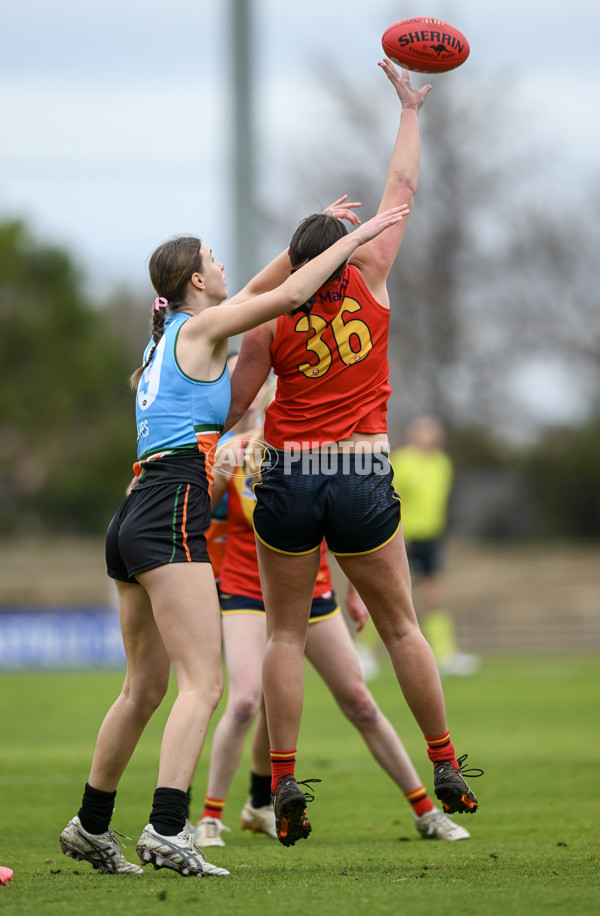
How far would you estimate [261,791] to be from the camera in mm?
6055

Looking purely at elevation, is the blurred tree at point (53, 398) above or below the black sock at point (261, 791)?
above

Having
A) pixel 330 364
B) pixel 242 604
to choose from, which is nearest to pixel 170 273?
pixel 330 364

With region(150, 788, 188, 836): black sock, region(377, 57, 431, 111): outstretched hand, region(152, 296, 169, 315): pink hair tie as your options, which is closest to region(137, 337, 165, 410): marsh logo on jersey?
region(152, 296, 169, 315): pink hair tie

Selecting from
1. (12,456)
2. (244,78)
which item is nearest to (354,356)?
(244,78)

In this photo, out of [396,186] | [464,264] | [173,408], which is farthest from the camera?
[464,264]

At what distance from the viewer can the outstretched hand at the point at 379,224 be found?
15.0 feet

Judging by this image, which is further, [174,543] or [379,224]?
[379,224]

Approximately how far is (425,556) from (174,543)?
10670 millimetres

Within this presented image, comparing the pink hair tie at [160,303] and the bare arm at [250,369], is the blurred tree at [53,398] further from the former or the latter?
the pink hair tie at [160,303]

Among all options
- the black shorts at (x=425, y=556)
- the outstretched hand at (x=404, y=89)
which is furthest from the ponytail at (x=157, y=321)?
the black shorts at (x=425, y=556)

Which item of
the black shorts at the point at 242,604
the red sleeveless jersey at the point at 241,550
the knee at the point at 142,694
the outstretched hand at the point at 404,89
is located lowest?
the knee at the point at 142,694

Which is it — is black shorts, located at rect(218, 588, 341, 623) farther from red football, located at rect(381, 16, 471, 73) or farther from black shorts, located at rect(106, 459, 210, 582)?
red football, located at rect(381, 16, 471, 73)

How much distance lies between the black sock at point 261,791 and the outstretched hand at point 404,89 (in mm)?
3260

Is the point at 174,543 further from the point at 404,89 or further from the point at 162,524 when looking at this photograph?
the point at 404,89
